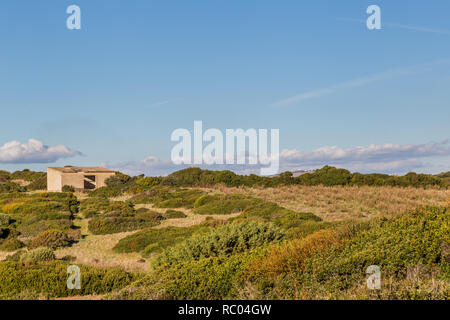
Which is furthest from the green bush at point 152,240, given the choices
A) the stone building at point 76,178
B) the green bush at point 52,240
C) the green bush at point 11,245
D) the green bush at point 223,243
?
the stone building at point 76,178

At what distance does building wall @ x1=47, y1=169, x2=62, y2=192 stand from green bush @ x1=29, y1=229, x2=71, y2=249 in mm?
32379

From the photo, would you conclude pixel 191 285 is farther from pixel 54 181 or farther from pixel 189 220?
pixel 54 181

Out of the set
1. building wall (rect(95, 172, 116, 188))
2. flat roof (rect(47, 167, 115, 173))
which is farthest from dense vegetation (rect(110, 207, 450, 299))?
flat roof (rect(47, 167, 115, 173))

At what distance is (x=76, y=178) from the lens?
5056cm

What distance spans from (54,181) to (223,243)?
46510mm

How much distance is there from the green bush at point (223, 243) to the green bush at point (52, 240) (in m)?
9.33

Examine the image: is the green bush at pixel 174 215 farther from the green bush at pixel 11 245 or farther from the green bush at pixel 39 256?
the green bush at pixel 39 256

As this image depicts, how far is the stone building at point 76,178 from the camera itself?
163 ft

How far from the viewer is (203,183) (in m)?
48.2

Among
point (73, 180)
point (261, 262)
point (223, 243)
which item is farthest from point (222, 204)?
point (73, 180)
